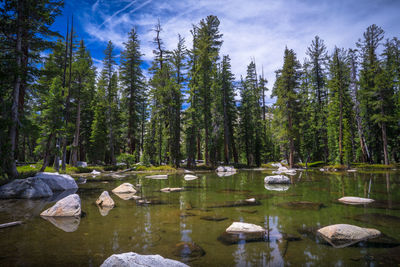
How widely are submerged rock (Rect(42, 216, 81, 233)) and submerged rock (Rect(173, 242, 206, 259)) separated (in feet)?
8.61

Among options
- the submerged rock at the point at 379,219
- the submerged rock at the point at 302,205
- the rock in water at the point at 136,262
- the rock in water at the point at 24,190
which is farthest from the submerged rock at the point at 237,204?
the rock in water at the point at 24,190

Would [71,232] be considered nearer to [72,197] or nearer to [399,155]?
[72,197]

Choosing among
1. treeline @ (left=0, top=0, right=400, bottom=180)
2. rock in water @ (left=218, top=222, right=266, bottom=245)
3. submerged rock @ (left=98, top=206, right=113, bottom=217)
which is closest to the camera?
rock in water @ (left=218, top=222, right=266, bottom=245)

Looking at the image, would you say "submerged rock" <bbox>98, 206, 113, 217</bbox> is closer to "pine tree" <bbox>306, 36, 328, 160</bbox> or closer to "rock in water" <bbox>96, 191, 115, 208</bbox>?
"rock in water" <bbox>96, 191, 115, 208</bbox>

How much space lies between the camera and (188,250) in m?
3.83

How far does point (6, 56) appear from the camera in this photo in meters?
11.7

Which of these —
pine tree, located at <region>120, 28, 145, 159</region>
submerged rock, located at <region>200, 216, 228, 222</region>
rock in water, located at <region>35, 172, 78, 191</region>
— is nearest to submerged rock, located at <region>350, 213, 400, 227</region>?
submerged rock, located at <region>200, 216, 228, 222</region>

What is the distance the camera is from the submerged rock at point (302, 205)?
274 inches

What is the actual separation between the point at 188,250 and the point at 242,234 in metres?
1.29

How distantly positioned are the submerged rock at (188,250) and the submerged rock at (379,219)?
4305 mm

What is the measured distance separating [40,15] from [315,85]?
1414 inches

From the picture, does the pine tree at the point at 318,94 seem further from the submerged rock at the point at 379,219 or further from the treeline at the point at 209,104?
the submerged rock at the point at 379,219

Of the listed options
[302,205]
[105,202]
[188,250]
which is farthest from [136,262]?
[302,205]

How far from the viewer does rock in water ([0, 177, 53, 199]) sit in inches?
376
